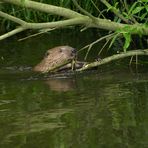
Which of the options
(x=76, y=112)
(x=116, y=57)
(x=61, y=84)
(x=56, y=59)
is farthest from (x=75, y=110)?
(x=56, y=59)

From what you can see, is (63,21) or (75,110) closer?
(75,110)

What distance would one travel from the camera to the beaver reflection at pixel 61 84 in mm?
4141

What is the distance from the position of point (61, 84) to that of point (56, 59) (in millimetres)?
956

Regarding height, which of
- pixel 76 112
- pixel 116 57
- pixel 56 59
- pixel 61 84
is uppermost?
pixel 56 59

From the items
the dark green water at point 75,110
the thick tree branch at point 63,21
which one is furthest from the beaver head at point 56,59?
the thick tree branch at point 63,21

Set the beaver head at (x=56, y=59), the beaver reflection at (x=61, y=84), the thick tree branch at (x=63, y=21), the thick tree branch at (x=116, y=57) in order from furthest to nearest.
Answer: the beaver head at (x=56, y=59)
the thick tree branch at (x=116, y=57)
the beaver reflection at (x=61, y=84)
the thick tree branch at (x=63, y=21)

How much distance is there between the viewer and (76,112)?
341 cm

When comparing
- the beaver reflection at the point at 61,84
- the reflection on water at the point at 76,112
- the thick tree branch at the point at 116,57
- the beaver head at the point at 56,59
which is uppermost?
the beaver head at the point at 56,59

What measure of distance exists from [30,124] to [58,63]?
195 cm

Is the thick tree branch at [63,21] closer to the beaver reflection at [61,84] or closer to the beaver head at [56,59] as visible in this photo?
the beaver reflection at [61,84]

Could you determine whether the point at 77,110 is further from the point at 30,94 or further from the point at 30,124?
the point at 30,94

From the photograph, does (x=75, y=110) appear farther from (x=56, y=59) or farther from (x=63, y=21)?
(x=56, y=59)

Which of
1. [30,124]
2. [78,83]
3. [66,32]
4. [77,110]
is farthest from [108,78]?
[66,32]

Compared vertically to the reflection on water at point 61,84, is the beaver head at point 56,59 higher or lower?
higher
